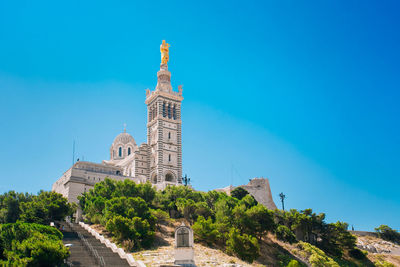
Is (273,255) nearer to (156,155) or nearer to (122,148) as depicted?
(156,155)

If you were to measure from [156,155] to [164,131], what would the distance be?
15.3ft

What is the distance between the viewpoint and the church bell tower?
7175 cm

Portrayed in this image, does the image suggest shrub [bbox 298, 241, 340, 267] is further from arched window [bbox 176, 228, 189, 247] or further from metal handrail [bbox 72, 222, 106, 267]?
metal handrail [bbox 72, 222, 106, 267]

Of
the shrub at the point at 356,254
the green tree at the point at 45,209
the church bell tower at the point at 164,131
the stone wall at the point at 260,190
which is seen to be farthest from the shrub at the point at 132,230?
the stone wall at the point at 260,190

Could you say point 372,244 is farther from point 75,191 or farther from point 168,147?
point 75,191

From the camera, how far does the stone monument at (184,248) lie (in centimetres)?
2851

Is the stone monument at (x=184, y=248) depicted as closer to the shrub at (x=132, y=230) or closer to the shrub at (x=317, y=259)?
the shrub at (x=132, y=230)

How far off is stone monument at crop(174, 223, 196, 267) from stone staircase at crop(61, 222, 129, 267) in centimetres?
410

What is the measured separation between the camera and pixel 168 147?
2891 inches

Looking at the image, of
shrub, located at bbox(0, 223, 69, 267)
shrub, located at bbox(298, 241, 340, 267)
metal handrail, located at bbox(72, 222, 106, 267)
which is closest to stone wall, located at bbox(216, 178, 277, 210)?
shrub, located at bbox(298, 241, 340, 267)

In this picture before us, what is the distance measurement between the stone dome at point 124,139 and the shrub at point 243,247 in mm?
49607

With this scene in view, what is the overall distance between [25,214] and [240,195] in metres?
34.8

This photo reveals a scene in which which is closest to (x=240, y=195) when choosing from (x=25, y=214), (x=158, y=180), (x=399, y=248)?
(x=158, y=180)

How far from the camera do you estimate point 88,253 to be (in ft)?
106
